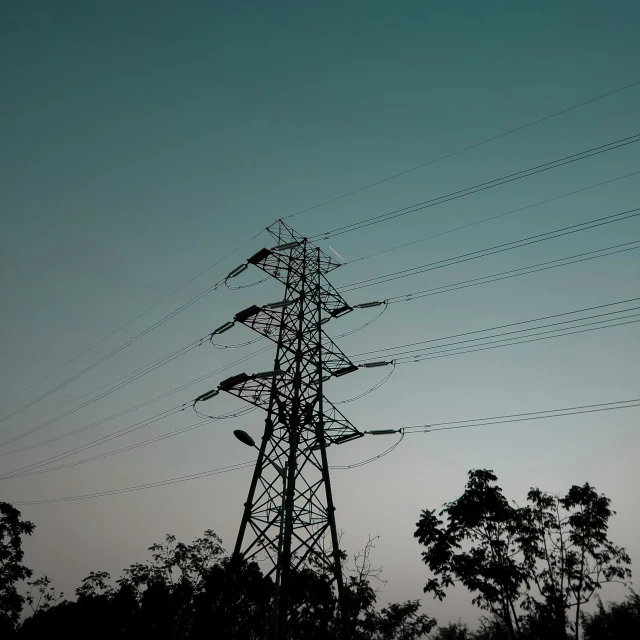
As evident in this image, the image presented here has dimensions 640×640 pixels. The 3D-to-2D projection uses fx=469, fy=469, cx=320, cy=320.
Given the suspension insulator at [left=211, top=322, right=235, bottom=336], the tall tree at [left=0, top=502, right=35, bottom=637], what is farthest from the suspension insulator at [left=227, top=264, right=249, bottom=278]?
the tall tree at [left=0, top=502, right=35, bottom=637]

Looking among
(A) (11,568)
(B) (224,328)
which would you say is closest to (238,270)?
(B) (224,328)

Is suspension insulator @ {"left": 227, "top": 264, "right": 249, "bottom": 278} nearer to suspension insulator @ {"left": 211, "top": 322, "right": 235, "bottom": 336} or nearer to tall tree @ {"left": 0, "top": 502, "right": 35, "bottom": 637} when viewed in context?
suspension insulator @ {"left": 211, "top": 322, "right": 235, "bottom": 336}

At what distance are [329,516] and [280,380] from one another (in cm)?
535

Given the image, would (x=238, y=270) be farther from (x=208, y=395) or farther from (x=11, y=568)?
(x=11, y=568)

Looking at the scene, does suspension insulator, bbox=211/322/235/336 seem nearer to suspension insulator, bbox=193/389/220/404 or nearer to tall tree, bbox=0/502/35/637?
suspension insulator, bbox=193/389/220/404

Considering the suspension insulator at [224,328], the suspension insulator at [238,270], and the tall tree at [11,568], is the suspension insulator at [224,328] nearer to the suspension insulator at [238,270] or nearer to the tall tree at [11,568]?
the suspension insulator at [238,270]

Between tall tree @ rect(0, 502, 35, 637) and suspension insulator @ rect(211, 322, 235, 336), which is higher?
suspension insulator @ rect(211, 322, 235, 336)

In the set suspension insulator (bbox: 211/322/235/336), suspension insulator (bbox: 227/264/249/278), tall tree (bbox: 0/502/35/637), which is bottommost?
tall tree (bbox: 0/502/35/637)

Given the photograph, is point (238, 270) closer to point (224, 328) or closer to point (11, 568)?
point (224, 328)

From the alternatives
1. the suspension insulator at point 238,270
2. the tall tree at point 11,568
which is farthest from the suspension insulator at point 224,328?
the tall tree at point 11,568

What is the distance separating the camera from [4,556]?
31.9m

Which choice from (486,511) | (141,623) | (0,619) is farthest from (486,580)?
(0,619)

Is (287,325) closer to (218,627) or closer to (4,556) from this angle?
(218,627)

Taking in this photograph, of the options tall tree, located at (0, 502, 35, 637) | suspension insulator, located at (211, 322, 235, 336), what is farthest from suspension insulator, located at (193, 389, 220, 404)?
tall tree, located at (0, 502, 35, 637)
